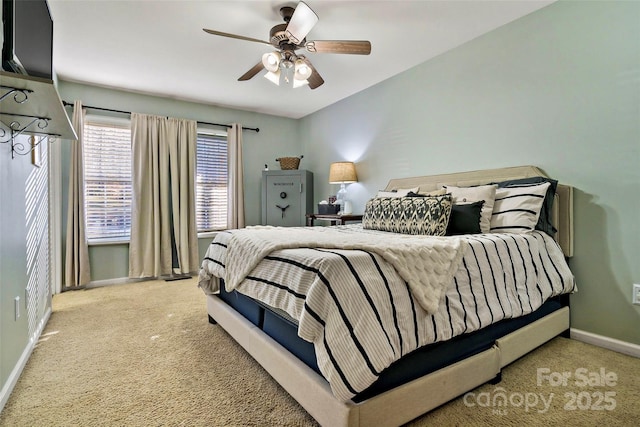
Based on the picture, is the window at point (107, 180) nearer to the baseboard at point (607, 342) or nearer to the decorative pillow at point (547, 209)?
the decorative pillow at point (547, 209)

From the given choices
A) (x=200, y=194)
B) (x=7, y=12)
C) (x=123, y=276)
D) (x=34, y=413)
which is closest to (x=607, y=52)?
(x=7, y=12)

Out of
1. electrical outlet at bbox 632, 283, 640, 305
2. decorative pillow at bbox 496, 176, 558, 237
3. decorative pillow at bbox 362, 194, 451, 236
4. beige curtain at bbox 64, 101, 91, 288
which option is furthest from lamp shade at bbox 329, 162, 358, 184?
beige curtain at bbox 64, 101, 91, 288

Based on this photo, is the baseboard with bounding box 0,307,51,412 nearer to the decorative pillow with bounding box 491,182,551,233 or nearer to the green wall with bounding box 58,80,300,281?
the green wall with bounding box 58,80,300,281

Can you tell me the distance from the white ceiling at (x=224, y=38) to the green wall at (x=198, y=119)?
0.17 meters

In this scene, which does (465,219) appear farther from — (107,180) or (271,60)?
(107,180)

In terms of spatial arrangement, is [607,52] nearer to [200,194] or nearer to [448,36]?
[448,36]

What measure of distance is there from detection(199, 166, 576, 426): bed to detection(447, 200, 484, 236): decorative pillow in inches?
1.3

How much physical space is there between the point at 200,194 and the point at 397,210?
3145 millimetres

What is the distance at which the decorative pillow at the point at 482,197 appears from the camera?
2.22 metres

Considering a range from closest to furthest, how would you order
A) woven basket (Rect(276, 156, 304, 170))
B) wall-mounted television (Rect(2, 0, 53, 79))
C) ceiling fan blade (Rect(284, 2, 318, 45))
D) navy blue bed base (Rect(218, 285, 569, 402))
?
1. navy blue bed base (Rect(218, 285, 569, 402))
2. wall-mounted television (Rect(2, 0, 53, 79))
3. ceiling fan blade (Rect(284, 2, 318, 45))
4. woven basket (Rect(276, 156, 304, 170))

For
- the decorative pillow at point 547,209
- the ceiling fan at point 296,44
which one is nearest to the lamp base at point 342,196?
the ceiling fan at point 296,44

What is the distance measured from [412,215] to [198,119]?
351 cm

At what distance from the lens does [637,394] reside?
1.57m

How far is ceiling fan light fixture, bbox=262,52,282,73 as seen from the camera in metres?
2.37
